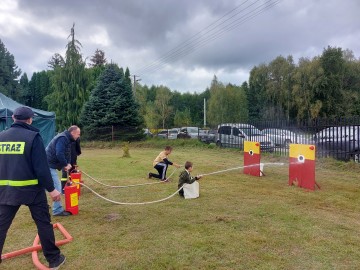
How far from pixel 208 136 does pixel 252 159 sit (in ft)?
39.6

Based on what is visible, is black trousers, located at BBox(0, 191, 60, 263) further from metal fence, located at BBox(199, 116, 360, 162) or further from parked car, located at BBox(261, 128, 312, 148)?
parked car, located at BBox(261, 128, 312, 148)

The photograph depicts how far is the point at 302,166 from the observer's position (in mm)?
8102

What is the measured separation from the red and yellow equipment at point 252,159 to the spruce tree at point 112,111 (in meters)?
16.5

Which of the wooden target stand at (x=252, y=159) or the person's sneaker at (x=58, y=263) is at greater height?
the wooden target stand at (x=252, y=159)

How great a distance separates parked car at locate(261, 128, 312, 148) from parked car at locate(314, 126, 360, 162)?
82 centimetres

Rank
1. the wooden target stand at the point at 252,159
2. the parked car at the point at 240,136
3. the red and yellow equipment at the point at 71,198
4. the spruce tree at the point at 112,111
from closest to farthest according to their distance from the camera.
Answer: the red and yellow equipment at the point at 71,198
the wooden target stand at the point at 252,159
the parked car at the point at 240,136
the spruce tree at the point at 112,111

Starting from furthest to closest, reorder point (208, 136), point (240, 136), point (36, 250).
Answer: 1. point (208, 136)
2. point (240, 136)
3. point (36, 250)

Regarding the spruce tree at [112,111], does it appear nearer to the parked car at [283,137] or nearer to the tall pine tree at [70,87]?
the tall pine tree at [70,87]

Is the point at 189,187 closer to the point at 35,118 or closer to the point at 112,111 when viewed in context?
the point at 35,118

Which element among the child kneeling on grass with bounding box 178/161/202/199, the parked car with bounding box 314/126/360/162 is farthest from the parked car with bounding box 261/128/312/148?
the child kneeling on grass with bounding box 178/161/202/199

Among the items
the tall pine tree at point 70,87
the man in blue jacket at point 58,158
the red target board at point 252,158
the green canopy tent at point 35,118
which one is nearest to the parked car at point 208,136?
the green canopy tent at point 35,118

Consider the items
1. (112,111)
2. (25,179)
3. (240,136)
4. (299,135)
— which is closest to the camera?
(25,179)

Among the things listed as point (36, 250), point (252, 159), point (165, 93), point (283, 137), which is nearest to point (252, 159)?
point (252, 159)

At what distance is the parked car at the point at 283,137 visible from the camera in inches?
548
